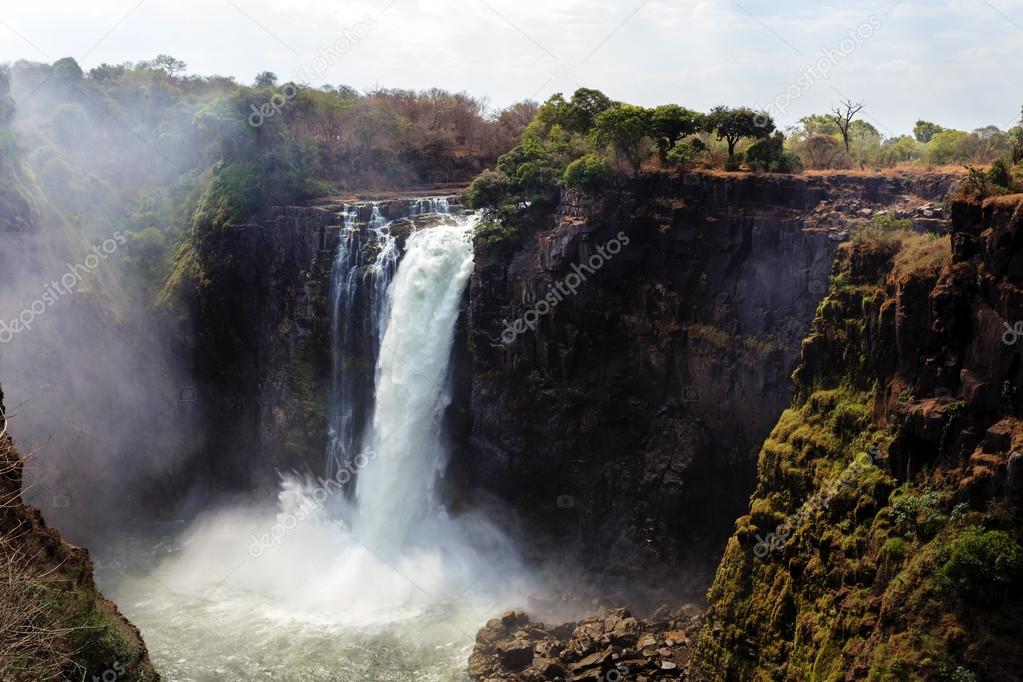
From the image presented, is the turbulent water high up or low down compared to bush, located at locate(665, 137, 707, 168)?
down

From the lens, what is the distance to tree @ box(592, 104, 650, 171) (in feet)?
142

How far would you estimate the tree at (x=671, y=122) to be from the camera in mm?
43688

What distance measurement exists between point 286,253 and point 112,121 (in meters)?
23.0

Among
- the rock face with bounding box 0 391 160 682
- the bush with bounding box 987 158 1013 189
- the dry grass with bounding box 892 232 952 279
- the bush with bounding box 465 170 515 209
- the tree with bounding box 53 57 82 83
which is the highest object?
the tree with bounding box 53 57 82 83

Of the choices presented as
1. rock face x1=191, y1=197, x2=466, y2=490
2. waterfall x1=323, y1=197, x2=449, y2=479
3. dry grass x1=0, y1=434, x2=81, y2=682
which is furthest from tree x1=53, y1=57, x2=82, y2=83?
dry grass x1=0, y1=434, x2=81, y2=682

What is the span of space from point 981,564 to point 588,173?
24.3 meters

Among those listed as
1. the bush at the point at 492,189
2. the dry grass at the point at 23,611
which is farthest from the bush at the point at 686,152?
the dry grass at the point at 23,611

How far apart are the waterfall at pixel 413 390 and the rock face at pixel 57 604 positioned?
17621 mm

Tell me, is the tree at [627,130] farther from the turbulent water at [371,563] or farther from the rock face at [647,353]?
the turbulent water at [371,563]

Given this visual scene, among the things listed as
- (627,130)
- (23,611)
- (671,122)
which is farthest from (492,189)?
(23,611)

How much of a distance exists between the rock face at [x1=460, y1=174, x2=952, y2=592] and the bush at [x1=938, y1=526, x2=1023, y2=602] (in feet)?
47.8

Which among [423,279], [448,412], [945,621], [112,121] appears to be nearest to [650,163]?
[423,279]

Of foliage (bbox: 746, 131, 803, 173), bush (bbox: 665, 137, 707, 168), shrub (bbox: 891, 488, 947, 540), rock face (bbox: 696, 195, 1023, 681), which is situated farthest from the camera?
bush (bbox: 665, 137, 707, 168)

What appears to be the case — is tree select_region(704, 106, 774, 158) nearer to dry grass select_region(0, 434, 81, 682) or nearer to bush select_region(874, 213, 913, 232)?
bush select_region(874, 213, 913, 232)
